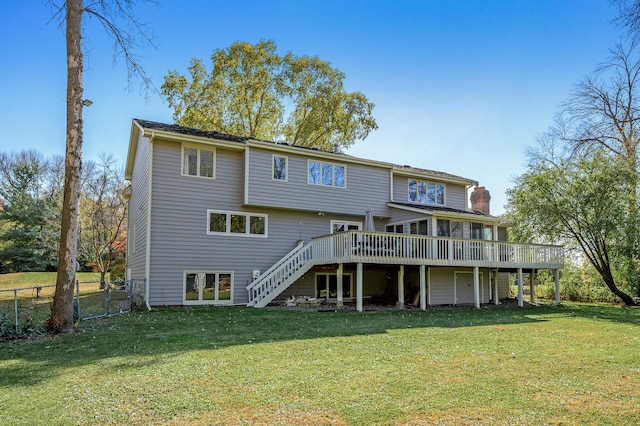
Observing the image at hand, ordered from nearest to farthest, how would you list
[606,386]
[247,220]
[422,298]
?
1. [606,386]
2. [422,298]
3. [247,220]

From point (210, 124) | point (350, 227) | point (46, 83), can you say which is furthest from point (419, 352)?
point (210, 124)

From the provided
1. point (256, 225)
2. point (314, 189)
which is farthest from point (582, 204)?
point (256, 225)

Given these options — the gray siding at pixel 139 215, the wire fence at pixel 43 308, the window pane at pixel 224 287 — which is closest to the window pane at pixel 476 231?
the window pane at pixel 224 287

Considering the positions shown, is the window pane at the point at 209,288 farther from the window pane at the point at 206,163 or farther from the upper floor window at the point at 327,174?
the upper floor window at the point at 327,174

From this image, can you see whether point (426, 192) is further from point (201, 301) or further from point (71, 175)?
point (71, 175)

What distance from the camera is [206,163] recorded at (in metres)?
16.5

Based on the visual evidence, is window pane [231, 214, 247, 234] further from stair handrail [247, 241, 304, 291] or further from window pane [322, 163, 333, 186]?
window pane [322, 163, 333, 186]

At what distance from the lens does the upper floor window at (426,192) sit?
2122cm

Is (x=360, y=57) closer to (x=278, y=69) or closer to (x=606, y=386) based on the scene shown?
(x=278, y=69)

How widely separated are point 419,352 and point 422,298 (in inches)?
340

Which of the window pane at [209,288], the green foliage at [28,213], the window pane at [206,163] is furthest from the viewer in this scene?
the green foliage at [28,213]

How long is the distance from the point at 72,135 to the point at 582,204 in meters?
21.5

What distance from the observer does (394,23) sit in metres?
15.9

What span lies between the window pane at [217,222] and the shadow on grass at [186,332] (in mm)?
3169
